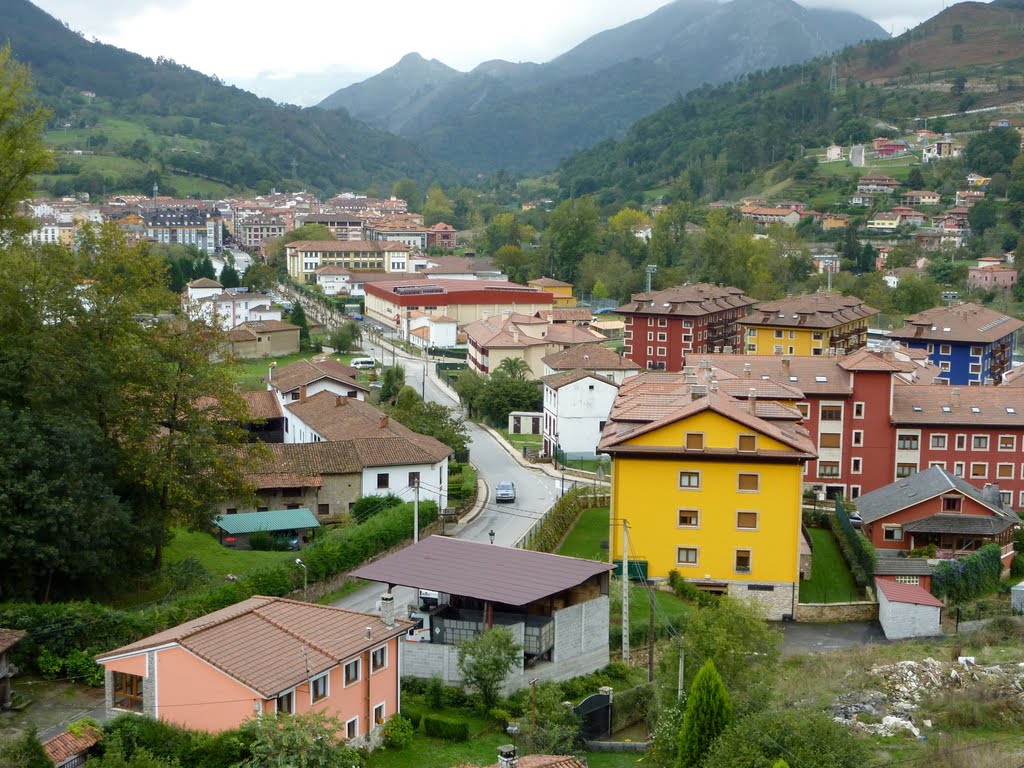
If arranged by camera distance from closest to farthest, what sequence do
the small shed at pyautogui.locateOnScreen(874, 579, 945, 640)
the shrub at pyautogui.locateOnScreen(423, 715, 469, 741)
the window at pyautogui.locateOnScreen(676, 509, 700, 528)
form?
the shrub at pyautogui.locateOnScreen(423, 715, 469, 741) < the small shed at pyautogui.locateOnScreen(874, 579, 945, 640) < the window at pyautogui.locateOnScreen(676, 509, 700, 528)

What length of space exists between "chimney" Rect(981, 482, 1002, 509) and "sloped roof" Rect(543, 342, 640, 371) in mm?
17237

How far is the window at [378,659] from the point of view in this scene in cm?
1861

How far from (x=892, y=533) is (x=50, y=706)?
2268 cm

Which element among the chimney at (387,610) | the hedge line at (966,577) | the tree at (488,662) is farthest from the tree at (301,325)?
the chimney at (387,610)

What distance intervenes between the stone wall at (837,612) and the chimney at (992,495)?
22.6 ft

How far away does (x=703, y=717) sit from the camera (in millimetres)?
16328

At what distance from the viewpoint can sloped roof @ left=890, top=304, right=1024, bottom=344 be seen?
56.2 meters

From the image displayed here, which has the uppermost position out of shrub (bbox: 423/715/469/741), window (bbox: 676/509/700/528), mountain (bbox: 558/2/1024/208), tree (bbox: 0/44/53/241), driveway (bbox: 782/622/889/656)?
mountain (bbox: 558/2/1024/208)

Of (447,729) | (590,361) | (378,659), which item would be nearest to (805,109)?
(590,361)

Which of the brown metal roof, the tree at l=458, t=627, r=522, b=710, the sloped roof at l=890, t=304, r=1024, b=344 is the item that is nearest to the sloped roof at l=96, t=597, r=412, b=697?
the tree at l=458, t=627, r=522, b=710

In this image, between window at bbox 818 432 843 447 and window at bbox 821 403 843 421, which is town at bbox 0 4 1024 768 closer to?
window at bbox 821 403 843 421

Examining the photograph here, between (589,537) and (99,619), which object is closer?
(99,619)

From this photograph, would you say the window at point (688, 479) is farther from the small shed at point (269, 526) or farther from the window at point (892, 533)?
the small shed at point (269, 526)

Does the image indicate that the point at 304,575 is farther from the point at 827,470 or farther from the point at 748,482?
the point at 827,470
